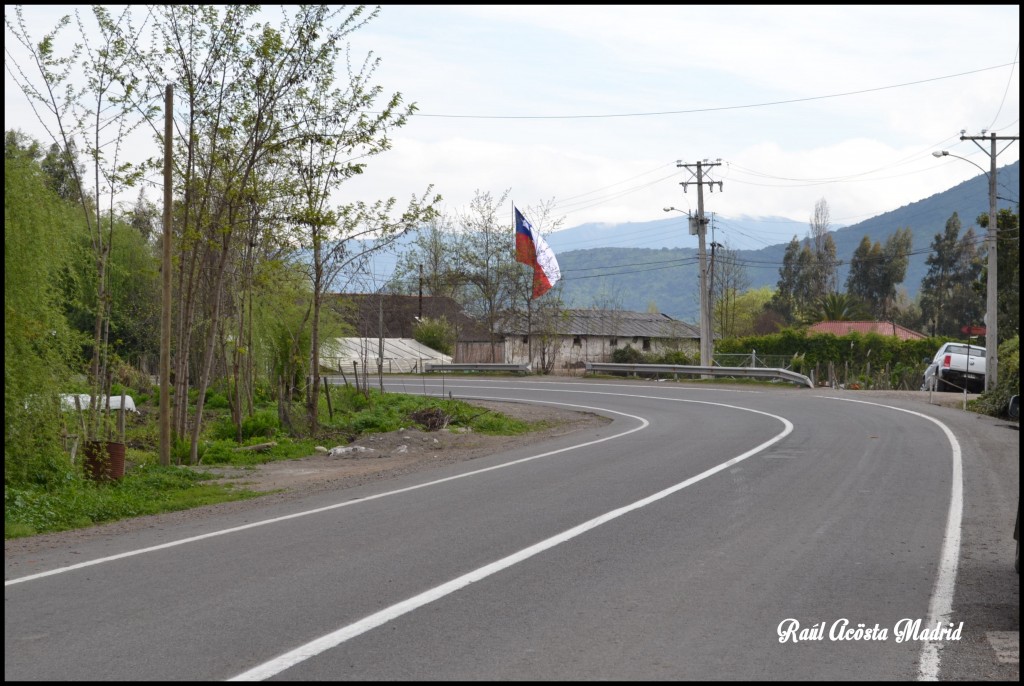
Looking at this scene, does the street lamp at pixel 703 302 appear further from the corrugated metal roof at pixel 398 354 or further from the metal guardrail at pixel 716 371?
the corrugated metal roof at pixel 398 354

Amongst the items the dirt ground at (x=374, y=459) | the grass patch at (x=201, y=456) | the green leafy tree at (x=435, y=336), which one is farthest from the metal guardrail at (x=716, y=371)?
the green leafy tree at (x=435, y=336)

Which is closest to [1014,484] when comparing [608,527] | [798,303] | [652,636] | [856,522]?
[856,522]

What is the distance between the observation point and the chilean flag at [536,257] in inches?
1900

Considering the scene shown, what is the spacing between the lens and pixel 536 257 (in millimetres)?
48594

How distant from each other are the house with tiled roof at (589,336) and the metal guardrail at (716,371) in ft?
24.6

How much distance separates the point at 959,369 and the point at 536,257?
785 inches

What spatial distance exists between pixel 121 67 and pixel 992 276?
1169 inches

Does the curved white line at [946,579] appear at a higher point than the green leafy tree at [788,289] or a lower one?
lower

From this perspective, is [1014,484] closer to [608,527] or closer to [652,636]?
[608,527]

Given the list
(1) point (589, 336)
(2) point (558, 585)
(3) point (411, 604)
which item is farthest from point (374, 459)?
(1) point (589, 336)

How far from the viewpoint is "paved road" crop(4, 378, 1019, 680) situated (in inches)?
222

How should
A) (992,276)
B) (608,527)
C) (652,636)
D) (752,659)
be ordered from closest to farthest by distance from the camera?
(752,659)
(652,636)
(608,527)
(992,276)

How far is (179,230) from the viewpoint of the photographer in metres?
20.0

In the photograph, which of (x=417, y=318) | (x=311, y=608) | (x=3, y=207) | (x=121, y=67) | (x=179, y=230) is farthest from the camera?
(x=417, y=318)
